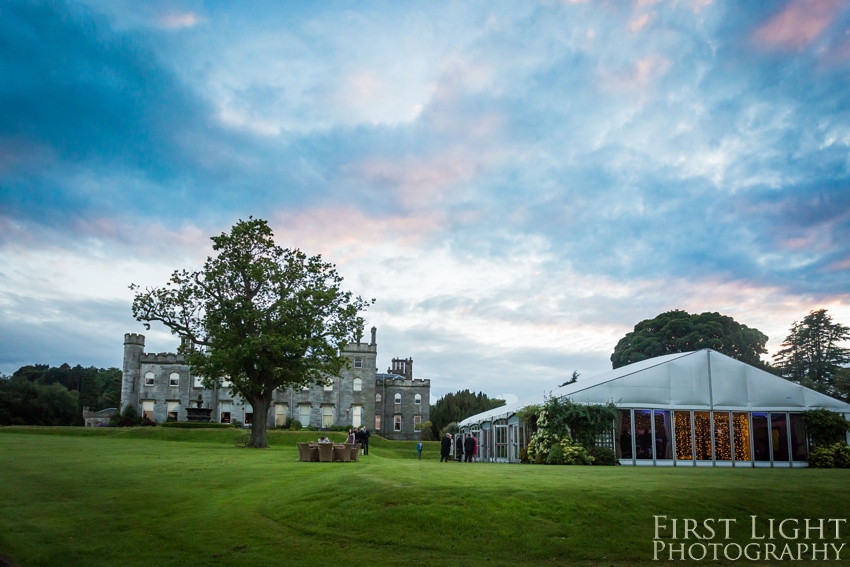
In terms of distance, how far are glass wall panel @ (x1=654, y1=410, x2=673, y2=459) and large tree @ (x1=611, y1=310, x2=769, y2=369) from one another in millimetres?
40349

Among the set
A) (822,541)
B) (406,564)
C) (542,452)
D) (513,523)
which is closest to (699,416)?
(542,452)

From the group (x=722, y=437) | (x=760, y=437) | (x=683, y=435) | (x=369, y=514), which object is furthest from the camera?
(x=760, y=437)

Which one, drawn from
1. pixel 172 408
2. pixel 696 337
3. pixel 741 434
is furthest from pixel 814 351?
pixel 172 408

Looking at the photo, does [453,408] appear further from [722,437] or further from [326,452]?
[326,452]

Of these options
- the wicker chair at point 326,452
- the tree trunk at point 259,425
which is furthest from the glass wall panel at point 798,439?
the tree trunk at point 259,425

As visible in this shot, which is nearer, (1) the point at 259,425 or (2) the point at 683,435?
(2) the point at 683,435

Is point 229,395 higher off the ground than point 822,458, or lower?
higher

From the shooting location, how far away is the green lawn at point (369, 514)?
11336mm

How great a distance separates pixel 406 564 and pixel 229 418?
2481 inches

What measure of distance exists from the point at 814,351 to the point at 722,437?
1961 inches

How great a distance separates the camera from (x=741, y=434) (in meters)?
29.2

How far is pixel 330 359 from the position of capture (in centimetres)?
3819

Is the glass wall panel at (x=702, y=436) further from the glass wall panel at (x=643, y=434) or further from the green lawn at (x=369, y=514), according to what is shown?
the green lawn at (x=369, y=514)

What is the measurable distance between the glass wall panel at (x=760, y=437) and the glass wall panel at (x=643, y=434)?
5185mm
